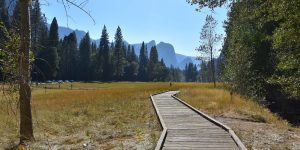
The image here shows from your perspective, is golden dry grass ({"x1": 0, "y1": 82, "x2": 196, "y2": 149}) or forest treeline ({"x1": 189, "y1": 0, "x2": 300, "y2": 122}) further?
forest treeline ({"x1": 189, "y1": 0, "x2": 300, "y2": 122})

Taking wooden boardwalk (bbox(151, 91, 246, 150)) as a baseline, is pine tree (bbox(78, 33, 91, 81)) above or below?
above

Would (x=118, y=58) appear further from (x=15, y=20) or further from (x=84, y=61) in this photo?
(x=15, y=20)

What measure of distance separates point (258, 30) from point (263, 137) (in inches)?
1087

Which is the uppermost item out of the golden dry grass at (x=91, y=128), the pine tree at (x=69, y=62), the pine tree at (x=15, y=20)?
the pine tree at (x=69, y=62)

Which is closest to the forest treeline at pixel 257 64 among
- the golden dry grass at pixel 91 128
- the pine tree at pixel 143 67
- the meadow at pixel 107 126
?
the meadow at pixel 107 126

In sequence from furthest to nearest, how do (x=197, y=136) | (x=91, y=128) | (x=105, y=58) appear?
(x=105, y=58), (x=91, y=128), (x=197, y=136)

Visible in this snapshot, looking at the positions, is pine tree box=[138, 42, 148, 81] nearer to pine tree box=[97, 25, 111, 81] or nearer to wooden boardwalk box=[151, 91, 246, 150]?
pine tree box=[97, 25, 111, 81]

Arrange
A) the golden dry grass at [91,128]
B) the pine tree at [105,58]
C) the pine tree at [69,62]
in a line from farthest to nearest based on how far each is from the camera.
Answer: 1. the pine tree at [105,58]
2. the pine tree at [69,62]
3. the golden dry grass at [91,128]

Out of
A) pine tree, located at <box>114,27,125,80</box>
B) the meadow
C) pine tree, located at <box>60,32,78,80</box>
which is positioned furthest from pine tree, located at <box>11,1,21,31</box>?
pine tree, located at <box>114,27,125,80</box>

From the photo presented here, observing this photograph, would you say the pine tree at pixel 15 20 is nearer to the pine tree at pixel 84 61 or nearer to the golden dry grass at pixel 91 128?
the golden dry grass at pixel 91 128

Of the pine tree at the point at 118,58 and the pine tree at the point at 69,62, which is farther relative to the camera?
the pine tree at the point at 118,58

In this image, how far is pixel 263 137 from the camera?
13.6 metres

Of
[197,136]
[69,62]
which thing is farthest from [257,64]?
[69,62]

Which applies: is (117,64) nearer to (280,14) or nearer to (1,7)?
(280,14)
